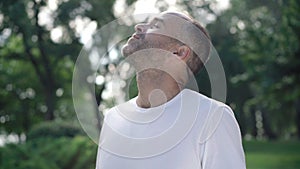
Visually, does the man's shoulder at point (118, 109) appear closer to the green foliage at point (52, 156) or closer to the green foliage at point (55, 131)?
the green foliage at point (52, 156)

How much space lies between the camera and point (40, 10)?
25.2 m

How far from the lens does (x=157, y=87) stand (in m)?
1.66

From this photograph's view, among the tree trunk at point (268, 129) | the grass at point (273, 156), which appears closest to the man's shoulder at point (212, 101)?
the grass at point (273, 156)

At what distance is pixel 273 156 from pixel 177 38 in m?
24.2

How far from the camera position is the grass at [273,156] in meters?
20.2

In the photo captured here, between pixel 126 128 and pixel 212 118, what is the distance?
278 millimetres

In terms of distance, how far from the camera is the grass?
794 inches

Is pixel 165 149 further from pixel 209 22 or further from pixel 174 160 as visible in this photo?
pixel 209 22

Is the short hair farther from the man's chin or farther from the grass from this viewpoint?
the grass

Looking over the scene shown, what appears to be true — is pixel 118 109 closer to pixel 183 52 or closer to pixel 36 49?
pixel 183 52

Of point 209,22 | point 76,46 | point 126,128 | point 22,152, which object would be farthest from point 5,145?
point 209,22

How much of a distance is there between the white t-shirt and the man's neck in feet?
0.07

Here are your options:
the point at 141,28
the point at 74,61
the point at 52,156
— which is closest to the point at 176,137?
the point at 141,28

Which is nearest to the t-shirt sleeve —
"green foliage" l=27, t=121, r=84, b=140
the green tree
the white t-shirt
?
the white t-shirt
